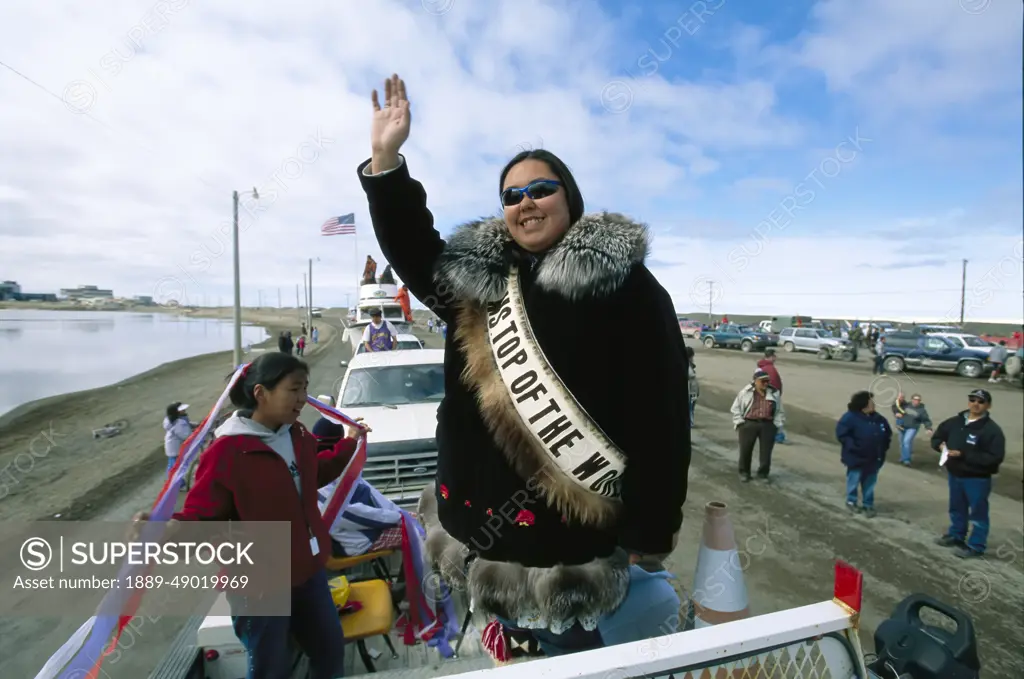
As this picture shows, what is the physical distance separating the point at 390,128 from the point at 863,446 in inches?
299

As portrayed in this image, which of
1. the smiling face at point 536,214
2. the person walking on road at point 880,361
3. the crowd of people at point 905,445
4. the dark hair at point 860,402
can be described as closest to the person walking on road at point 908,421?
the crowd of people at point 905,445

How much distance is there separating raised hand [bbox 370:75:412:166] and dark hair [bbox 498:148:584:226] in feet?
1.10

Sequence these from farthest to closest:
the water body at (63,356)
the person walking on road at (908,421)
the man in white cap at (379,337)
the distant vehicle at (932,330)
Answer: the distant vehicle at (932,330) → the water body at (63,356) → the man in white cap at (379,337) → the person walking on road at (908,421)

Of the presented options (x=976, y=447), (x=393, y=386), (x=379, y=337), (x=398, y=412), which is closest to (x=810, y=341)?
(x=976, y=447)

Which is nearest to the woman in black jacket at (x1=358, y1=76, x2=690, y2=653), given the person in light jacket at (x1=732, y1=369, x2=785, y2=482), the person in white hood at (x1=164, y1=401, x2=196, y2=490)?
the person in light jacket at (x1=732, y1=369, x2=785, y2=482)

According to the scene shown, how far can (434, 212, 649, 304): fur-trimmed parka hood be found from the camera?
1353 millimetres

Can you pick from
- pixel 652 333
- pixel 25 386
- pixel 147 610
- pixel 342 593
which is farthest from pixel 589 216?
pixel 25 386

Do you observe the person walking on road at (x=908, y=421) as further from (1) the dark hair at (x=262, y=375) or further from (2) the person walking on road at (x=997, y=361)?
(2) the person walking on road at (x=997, y=361)

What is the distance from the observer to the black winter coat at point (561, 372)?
134 centimetres

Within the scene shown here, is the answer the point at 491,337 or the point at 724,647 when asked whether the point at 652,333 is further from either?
the point at 724,647

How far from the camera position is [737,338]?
37.2 m

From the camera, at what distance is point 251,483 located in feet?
8.19

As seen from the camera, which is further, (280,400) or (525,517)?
(280,400)

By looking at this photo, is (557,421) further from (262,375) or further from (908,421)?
(908,421)
